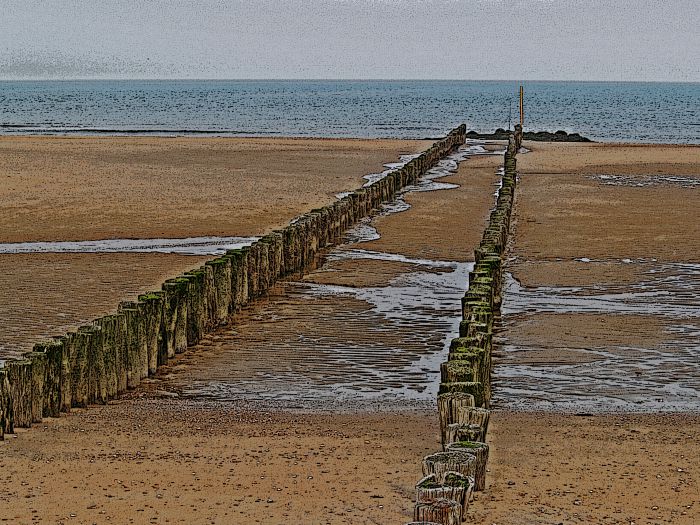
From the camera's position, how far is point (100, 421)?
843 centimetres

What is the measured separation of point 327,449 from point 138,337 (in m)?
2.63

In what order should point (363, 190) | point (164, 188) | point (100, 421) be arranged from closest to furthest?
point (100, 421)
point (363, 190)
point (164, 188)

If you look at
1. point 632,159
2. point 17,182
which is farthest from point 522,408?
point 632,159

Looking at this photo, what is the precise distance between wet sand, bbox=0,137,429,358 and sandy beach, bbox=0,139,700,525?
2.14 m

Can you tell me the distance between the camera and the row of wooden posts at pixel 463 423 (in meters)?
5.37

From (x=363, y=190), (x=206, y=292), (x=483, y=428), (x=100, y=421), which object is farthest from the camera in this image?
(x=363, y=190)

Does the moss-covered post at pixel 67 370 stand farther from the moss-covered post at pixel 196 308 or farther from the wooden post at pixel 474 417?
the wooden post at pixel 474 417

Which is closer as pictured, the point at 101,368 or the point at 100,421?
the point at 100,421

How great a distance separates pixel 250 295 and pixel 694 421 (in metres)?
6.09

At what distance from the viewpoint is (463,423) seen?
6.93 metres

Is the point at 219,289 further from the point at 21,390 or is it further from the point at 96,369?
the point at 21,390

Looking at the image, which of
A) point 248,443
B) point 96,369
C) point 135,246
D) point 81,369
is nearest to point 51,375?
point 81,369

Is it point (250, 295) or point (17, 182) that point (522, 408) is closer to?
point (250, 295)

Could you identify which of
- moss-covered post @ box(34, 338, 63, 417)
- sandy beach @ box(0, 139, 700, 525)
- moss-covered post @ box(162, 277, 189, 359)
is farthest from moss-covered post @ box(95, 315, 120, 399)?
moss-covered post @ box(162, 277, 189, 359)
